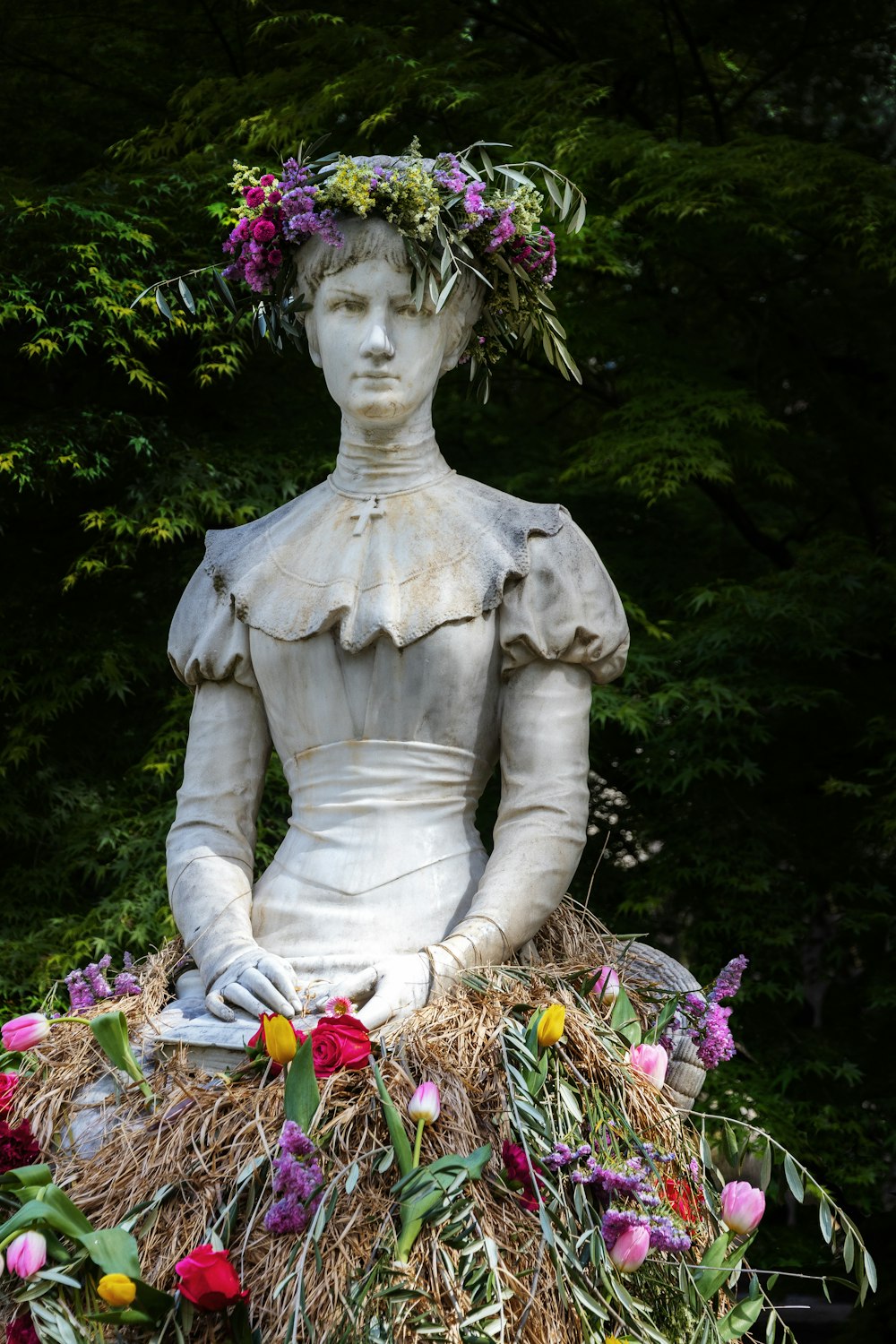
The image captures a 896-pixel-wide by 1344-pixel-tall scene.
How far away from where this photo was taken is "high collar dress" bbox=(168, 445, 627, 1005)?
11.5 ft

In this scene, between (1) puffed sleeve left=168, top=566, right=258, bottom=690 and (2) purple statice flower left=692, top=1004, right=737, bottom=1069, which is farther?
(1) puffed sleeve left=168, top=566, right=258, bottom=690

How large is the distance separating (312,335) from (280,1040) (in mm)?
1541

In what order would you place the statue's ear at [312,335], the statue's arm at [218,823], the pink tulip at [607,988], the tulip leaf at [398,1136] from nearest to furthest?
the tulip leaf at [398,1136]
the pink tulip at [607,988]
the statue's arm at [218,823]
the statue's ear at [312,335]

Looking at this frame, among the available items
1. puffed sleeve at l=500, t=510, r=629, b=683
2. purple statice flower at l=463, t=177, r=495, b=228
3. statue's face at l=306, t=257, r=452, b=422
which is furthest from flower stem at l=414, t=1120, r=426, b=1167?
purple statice flower at l=463, t=177, r=495, b=228

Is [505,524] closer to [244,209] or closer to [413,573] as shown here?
[413,573]

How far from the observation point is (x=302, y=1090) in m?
2.88

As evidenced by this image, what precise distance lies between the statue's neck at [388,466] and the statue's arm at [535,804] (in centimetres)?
47

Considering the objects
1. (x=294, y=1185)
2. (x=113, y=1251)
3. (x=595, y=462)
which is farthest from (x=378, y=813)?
(x=595, y=462)

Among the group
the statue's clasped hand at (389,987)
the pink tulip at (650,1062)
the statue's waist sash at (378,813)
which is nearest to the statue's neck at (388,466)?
the statue's waist sash at (378,813)

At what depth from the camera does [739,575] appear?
8047mm

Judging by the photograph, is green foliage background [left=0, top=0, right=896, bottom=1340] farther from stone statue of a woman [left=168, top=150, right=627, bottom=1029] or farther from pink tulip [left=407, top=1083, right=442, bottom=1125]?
pink tulip [left=407, top=1083, right=442, bottom=1125]

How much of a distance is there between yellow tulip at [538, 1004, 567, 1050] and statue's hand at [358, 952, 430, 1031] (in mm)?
271

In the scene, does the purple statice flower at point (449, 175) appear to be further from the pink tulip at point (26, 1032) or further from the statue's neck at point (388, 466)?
the pink tulip at point (26, 1032)

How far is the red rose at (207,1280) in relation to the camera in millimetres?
2703
